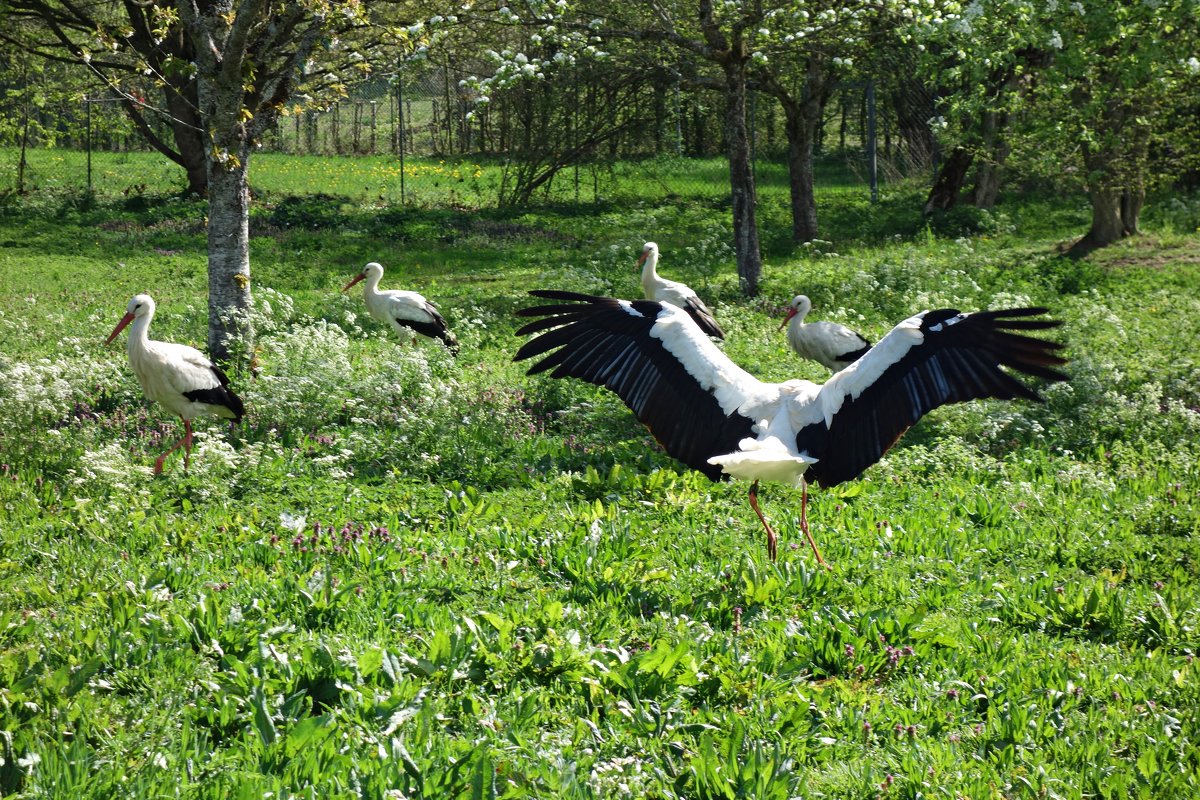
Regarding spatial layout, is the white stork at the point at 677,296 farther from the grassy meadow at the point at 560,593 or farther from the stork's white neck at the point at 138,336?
the stork's white neck at the point at 138,336

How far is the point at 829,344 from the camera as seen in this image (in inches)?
385

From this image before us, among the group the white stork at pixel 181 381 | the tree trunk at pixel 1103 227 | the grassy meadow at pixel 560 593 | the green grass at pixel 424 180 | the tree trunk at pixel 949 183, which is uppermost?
the green grass at pixel 424 180

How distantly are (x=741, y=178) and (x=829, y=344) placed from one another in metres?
4.40

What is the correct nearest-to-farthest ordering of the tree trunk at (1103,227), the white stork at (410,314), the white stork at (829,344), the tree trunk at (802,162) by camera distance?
1. the white stork at (829,344)
2. the white stork at (410,314)
3. the tree trunk at (1103,227)
4. the tree trunk at (802,162)

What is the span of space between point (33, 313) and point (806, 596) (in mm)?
10133

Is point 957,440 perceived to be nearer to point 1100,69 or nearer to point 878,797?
point 878,797

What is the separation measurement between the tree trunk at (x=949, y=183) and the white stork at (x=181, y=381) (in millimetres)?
Result: 14108

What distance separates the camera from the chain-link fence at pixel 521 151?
21484mm

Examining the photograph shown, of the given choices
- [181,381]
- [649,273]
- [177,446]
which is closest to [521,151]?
[649,273]

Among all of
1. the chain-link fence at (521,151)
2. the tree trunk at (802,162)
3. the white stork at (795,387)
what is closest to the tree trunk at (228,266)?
the white stork at (795,387)

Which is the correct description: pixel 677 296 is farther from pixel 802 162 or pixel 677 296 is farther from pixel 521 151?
pixel 521 151

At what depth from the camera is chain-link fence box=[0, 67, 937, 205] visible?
846 inches

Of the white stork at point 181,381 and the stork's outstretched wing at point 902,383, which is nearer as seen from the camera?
the stork's outstretched wing at point 902,383

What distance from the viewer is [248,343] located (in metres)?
8.91
